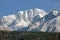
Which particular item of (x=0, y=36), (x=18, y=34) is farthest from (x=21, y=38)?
(x=0, y=36)

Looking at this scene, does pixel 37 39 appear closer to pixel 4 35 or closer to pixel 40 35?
pixel 40 35

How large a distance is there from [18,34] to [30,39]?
2.37ft

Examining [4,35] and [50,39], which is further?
[50,39]

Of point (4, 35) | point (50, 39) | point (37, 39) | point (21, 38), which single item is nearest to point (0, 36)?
point (4, 35)

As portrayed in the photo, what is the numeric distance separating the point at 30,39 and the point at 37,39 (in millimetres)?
404

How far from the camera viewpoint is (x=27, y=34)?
13984mm

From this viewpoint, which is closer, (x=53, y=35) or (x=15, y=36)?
(x=15, y=36)

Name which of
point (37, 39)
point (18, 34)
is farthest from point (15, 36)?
point (37, 39)

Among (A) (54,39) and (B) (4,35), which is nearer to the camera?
(B) (4,35)

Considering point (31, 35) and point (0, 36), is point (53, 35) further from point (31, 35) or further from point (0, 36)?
point (0, 36)

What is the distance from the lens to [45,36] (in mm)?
14258

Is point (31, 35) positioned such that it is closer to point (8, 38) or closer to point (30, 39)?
point (30, 39)

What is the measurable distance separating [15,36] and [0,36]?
0.82 meters

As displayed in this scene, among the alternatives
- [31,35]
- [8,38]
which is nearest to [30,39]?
[31,35]
